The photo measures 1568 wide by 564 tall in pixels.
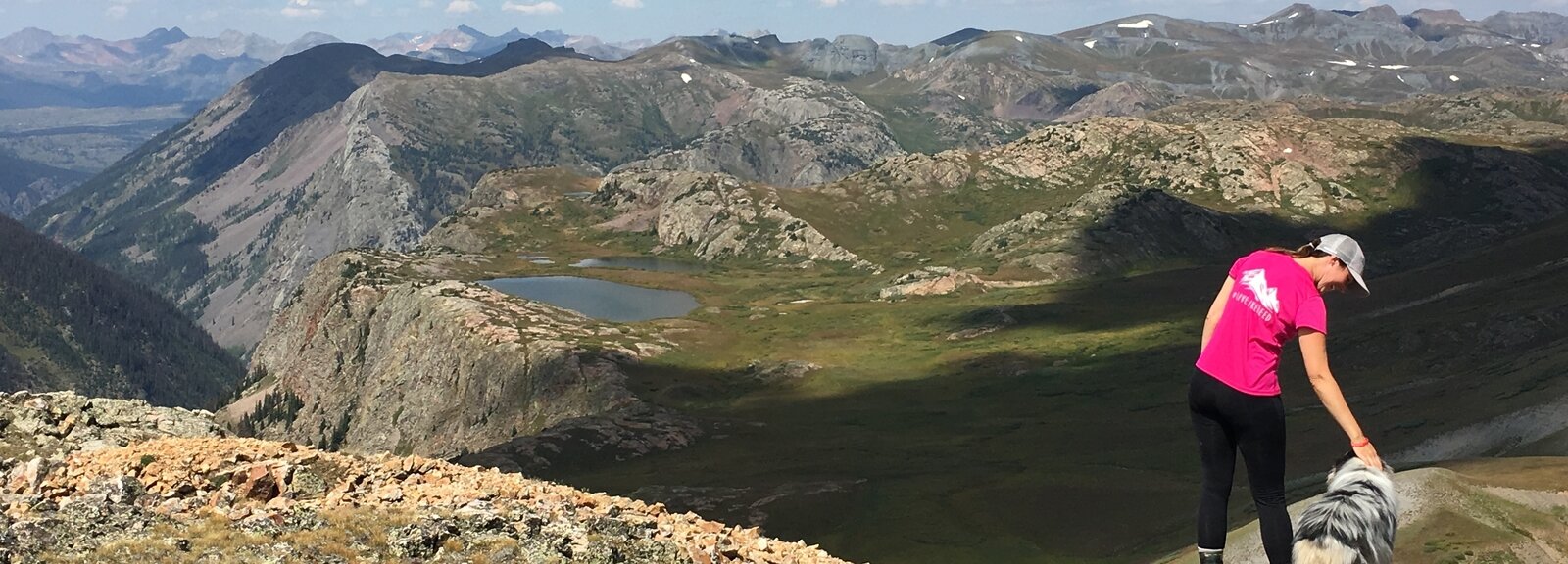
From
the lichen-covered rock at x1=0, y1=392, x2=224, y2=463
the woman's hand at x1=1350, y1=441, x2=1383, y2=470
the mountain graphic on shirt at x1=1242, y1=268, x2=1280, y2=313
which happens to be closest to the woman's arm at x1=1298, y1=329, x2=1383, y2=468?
the woman's hand at x1=1350, y1=441, x2=1383, y2=470

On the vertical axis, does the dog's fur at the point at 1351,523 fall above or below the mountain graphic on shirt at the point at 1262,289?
below

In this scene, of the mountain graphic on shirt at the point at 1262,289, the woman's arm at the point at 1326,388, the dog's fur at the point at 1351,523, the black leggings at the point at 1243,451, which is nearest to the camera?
the dog's fur at the point at 1351,523

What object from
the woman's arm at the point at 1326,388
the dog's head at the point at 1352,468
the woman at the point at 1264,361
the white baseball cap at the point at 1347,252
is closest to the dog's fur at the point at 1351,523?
the dog's head at the point at 1352,468

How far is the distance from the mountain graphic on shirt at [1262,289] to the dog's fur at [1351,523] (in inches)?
109

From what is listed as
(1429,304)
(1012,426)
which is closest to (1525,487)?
(1012,426)

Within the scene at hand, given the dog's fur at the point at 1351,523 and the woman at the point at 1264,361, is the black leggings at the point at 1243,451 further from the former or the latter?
the dog's fur at the point at 1351,523

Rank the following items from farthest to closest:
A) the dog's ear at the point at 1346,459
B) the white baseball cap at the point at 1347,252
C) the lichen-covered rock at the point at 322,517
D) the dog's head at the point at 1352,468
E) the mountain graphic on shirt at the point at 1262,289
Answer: the lichen-covered rock at the point at 322,517 → the mountain graphic on shirt at the point at 1262,289 → the white baseball cap at the point at 1347,252 → the dog's ear at the point at 1346,459 → the dog's head at the point at 1352,468

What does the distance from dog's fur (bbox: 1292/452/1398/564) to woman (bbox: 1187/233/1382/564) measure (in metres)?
0.61

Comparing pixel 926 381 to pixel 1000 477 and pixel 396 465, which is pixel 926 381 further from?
pixel 396 465

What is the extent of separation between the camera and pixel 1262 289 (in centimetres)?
1642

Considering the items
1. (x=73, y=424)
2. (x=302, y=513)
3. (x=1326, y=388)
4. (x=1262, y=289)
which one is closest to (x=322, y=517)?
(x=302, y=513)

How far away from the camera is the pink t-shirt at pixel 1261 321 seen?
53.1ft

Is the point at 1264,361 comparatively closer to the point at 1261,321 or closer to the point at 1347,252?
the point at 1261,321

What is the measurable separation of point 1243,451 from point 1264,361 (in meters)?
1.63
